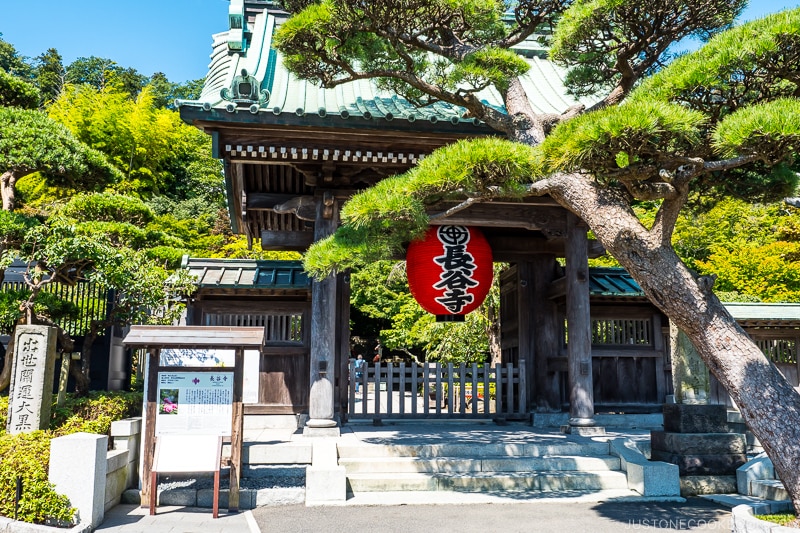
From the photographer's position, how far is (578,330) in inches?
405

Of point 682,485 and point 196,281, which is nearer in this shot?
point 682,485

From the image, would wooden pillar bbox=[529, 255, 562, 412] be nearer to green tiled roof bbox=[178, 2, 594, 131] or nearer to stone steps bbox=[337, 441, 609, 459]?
A: green tiled roof bbox=[178, 2, 594, 131]

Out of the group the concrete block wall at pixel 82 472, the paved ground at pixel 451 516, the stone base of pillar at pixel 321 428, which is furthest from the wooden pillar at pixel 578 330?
the concrete block wall at pixel 82 472

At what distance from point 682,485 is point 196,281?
Result: 8.63m

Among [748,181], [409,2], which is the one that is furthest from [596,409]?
[409,2]

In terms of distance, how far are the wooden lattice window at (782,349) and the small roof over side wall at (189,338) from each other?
11846mm

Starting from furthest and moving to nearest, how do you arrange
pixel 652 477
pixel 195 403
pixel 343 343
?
pixel 343 343
pixel 652 477
pixel 195 403

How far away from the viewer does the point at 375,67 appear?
8047mm

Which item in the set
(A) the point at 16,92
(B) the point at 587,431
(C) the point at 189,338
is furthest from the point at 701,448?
(A) the point at 16,92

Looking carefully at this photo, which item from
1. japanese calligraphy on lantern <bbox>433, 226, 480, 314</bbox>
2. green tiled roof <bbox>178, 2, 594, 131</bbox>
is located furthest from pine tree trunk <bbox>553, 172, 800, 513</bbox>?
japanese calligraphy on lantern <bbox>433, 226, 480, 314</bbox>

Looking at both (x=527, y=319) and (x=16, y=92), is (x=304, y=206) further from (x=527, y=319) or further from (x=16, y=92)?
(x=16, y=92)

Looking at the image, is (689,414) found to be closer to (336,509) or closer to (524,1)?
(336,509)

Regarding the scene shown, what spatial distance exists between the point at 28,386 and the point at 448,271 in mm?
5867

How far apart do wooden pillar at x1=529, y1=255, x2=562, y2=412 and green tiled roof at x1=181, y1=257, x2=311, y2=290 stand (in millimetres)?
4628
